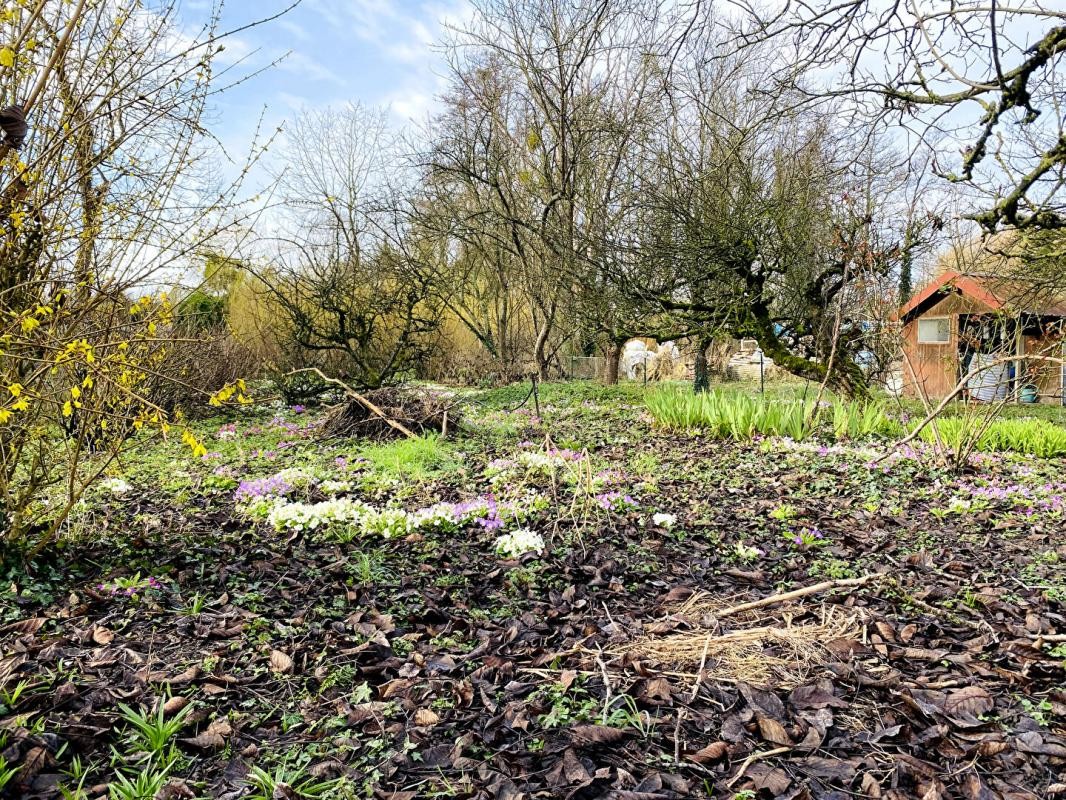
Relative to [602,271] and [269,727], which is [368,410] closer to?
[602,271]

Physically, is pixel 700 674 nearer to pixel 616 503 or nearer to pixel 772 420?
pixel 616 503

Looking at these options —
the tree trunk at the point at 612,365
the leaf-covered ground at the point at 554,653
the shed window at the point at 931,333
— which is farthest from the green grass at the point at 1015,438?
the shed window at the point at 931,333

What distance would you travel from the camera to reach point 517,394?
40.4ft

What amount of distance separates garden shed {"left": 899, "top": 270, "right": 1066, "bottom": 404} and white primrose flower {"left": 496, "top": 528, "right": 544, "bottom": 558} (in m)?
4.85

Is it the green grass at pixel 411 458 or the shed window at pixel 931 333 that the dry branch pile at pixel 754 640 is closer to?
the green grass at pixel 411 458

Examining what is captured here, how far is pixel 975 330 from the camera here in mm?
9375

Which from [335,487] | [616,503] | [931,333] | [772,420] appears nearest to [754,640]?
[616,503]

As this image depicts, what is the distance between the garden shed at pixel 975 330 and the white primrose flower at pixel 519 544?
4.85 metres

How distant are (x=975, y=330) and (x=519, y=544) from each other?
8732 mm

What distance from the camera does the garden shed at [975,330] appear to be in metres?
8.02

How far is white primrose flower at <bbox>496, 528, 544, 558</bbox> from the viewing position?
3.70 m

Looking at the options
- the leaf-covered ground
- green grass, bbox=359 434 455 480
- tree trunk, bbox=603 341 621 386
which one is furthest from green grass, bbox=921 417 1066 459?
tree trunk, bbox=603 341 621 386

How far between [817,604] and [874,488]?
272 cm

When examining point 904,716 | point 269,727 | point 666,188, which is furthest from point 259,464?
point 666,188
